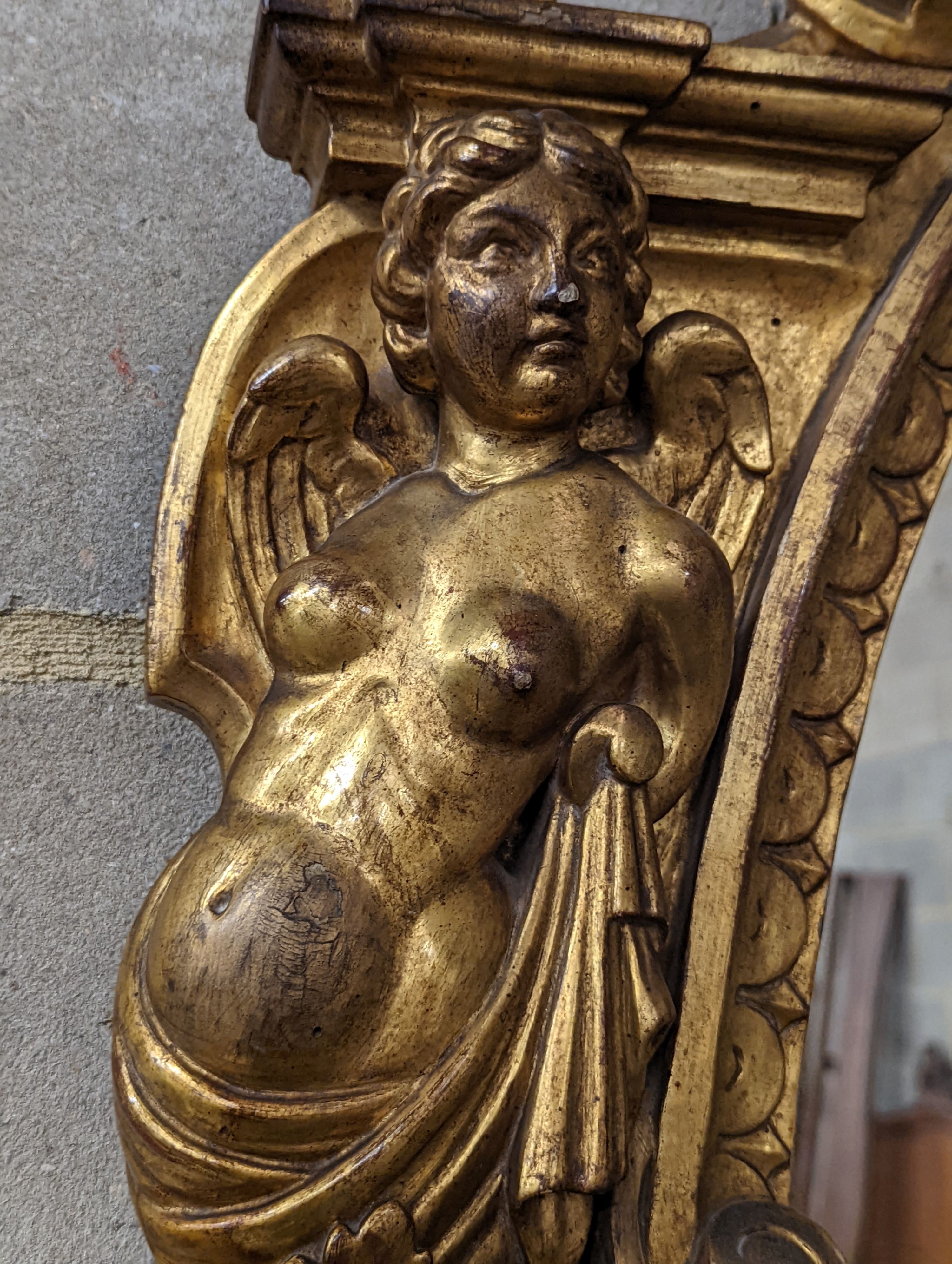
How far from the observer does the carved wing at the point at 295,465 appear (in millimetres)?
→ 616

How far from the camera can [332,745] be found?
21.0 inches

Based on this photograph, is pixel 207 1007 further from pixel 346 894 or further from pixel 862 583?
pixel 862 583

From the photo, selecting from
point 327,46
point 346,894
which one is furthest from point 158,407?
point 346,894

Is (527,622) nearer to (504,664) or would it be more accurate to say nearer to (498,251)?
(504,664)

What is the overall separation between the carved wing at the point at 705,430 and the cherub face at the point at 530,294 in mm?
77

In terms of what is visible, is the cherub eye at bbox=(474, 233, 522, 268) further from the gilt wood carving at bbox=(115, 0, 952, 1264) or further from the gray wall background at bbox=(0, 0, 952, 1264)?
the gray wall background at bbox=(0, 0, 952, 1264)

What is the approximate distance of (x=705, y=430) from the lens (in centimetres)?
66

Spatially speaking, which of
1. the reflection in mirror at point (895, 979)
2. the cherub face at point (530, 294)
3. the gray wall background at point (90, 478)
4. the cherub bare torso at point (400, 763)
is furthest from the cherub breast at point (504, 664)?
the reflection in mirror at point (895, 979)

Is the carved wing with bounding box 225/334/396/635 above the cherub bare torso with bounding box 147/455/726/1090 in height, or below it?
above

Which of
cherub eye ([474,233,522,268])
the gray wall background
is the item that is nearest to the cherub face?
cherub eye ([474,233,522,268])

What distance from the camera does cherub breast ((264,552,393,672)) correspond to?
0.54 metres

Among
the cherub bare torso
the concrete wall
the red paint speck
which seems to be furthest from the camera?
the concrete wall

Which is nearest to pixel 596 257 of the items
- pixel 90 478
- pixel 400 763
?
pixel 400 763

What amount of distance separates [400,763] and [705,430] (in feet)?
0.99
